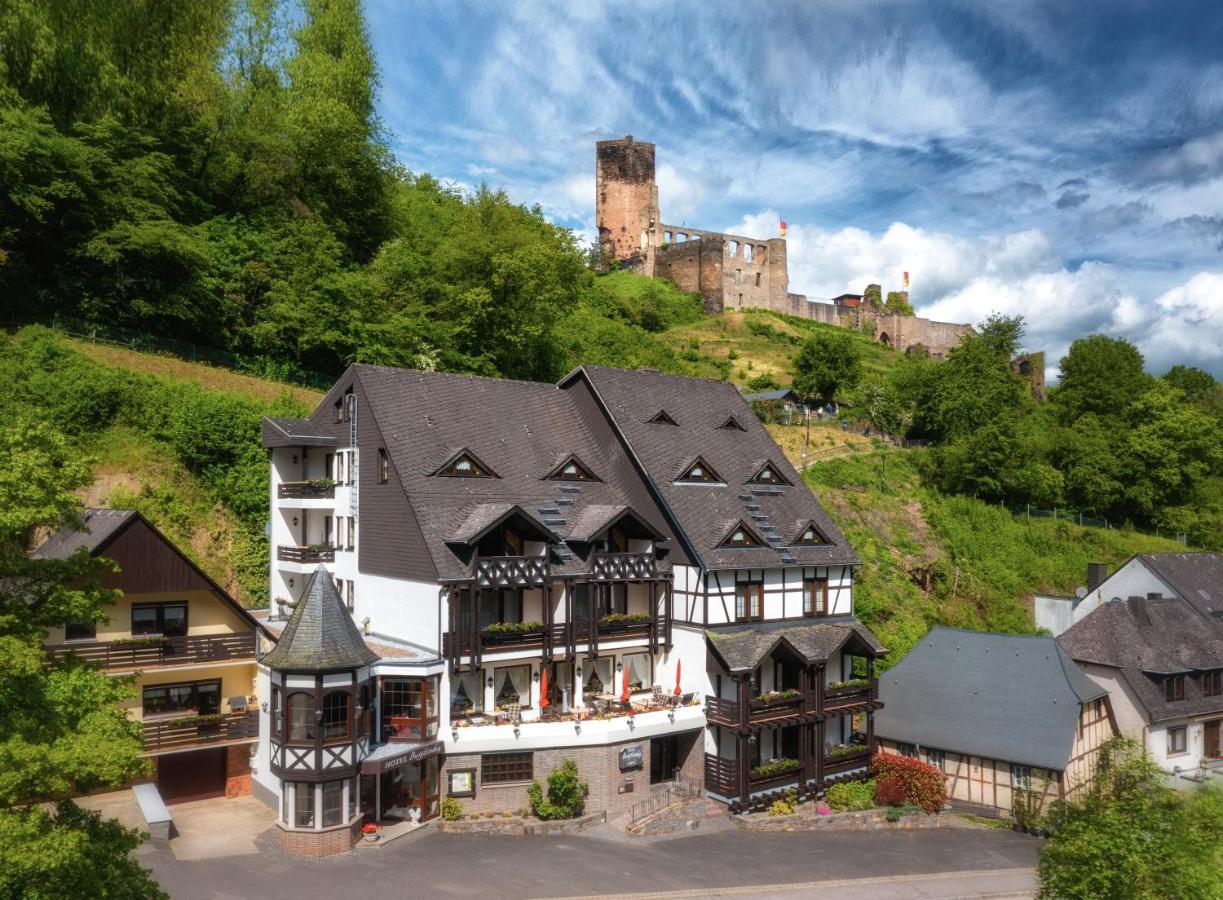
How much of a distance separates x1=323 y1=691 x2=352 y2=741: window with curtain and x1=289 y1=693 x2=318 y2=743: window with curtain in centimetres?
32

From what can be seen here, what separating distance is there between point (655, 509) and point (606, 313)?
52.0 m

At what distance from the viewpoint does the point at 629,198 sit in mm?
98438

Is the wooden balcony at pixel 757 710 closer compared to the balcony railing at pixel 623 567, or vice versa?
the wooden balcony at pixel 757 710

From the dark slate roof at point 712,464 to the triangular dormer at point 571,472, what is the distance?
1.74 metres

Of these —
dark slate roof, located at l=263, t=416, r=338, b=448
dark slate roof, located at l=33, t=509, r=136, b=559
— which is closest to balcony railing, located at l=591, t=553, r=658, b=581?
dark slate roof, located at l=263, t=416, r=338, b=448

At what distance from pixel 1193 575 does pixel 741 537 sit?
2414 centimetres

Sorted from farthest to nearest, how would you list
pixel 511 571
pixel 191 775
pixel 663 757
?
pixel 663 757 → pixel 511 571 → pixel 191 775

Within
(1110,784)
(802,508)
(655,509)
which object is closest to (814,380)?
(802,508)

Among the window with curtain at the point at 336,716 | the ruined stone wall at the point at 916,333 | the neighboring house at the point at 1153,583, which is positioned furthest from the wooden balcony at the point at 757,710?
the ruined stone wall at the point at 916,333

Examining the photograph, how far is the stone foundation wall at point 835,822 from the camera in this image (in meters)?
25.7

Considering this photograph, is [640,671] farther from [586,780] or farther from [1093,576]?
[1093,576]


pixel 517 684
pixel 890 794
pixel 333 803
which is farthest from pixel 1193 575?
pixel 333 803

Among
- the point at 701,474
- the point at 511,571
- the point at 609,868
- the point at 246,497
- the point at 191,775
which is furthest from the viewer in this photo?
the point at 246,497

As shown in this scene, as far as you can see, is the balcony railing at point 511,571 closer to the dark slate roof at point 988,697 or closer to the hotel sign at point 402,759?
the hotel sign at point 402,759
